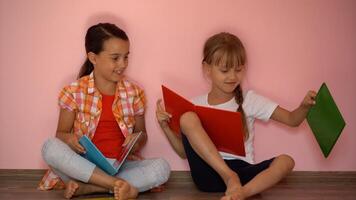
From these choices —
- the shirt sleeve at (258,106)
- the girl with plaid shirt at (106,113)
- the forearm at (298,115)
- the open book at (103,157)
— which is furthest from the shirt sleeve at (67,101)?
the forearm at (298,115)

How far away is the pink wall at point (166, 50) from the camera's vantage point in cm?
195

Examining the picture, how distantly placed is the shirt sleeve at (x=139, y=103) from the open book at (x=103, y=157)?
7.1 inches

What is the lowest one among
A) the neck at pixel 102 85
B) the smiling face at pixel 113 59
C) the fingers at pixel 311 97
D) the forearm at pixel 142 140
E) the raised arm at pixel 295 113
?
the forearm at pixel 142 140

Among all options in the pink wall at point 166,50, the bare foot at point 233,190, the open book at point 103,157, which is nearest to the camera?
the bare foot at point 233,190

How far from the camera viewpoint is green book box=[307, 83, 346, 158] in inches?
64.0

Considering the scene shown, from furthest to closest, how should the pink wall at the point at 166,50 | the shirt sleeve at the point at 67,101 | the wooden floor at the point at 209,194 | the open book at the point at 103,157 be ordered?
the pink wall at the point at 166,50 → the shirt sleeve at the point at 67,101 → the wooden floor at the point at 209,194 → the open book at the point at 103,157

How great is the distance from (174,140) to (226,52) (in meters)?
0.36

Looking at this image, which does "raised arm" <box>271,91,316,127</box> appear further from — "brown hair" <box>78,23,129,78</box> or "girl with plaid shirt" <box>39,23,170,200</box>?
"brown hair" <box>78,23,129,78</box>

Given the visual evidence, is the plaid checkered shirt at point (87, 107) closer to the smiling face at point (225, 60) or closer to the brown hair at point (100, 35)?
the brown hair at point (100, 35)

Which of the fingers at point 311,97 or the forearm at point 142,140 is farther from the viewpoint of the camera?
the forearm at point 142,140

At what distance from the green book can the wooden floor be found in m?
0.20

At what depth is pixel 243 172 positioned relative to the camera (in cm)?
171

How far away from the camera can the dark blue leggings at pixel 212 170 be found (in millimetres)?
1694

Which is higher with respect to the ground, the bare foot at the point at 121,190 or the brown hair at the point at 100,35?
the brown hair at the point at 100,35
